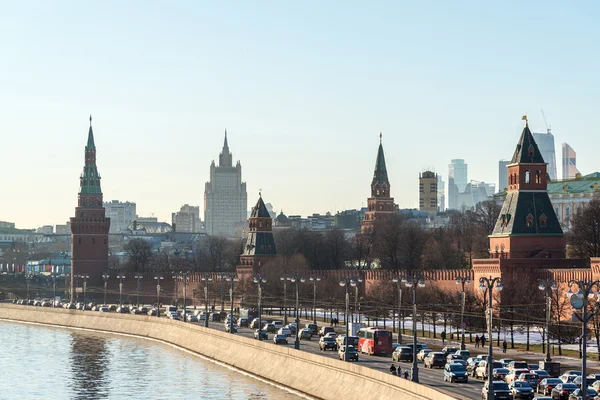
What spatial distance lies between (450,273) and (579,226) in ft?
79.0

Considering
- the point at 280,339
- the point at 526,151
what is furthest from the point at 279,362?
the point at 526,151

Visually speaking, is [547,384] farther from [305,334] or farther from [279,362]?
[305,334]

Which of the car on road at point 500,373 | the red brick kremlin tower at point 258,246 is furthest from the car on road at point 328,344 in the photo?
the red brick kremlin tower at point 258,246

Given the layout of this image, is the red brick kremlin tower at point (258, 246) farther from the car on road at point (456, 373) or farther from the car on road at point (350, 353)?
the car on road at point (456, 373)

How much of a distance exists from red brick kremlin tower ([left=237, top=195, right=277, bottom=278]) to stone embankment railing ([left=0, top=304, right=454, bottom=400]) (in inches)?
963

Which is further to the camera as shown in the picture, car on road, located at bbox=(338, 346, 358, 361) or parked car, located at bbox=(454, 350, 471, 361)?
car on road, located at bbox=(338, 346, 358, 361)

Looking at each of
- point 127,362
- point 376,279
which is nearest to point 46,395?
point 127,362

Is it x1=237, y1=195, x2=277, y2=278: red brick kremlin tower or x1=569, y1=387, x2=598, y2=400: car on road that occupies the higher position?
x1=237, y1=195, x2=277, y2=278: red brick kremlin tower

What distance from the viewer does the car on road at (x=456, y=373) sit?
6938 cm

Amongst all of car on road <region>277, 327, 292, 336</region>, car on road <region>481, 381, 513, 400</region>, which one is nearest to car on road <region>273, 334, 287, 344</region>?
car on road <region>277, 327, 292, 336</region>

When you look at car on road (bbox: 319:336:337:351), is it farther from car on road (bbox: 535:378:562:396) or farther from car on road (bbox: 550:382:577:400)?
car on road (bbox: 550:382:577:400)

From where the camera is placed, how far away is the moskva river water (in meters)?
84.8

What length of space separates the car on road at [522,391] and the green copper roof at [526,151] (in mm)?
60226

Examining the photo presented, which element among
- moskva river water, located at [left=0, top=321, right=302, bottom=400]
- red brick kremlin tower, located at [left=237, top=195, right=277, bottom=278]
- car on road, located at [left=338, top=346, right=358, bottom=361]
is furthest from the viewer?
red brick kremlin tower, located at [left=237, top=195, right=277, bottom=278]
